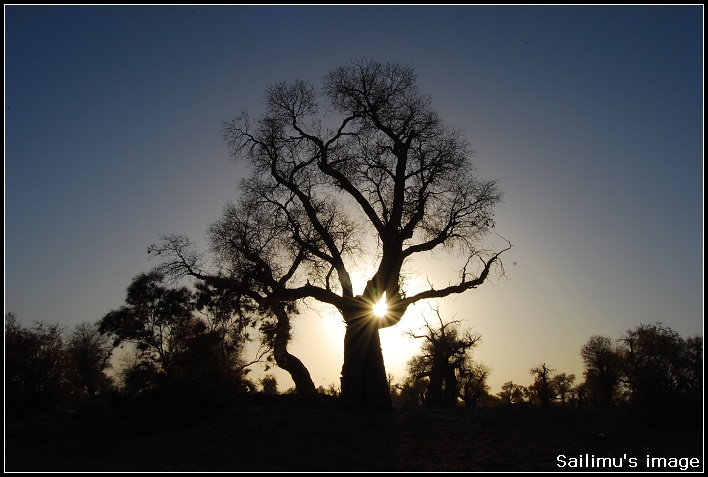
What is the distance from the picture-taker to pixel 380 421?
1597 cm

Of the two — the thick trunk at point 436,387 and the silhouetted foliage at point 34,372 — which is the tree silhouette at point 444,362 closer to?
the thick trunk at point 436,387

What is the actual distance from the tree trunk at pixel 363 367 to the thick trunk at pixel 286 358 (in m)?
2.96

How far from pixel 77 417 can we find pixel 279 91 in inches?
480

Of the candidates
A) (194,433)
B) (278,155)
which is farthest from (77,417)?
(278,155)

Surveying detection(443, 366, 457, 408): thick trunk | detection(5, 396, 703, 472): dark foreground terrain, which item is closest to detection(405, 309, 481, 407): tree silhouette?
detection(443, 366, 457, 408): thick trunk

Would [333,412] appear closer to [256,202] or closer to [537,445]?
[537,445]

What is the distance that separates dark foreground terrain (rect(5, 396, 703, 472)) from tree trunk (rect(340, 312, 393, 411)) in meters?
0.87

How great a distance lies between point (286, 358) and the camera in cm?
2219

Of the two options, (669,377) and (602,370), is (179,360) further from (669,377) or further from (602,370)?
(602,370)

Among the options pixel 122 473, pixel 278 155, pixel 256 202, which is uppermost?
pixel 278 155

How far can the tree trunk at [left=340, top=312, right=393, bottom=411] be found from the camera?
1795 centimetres

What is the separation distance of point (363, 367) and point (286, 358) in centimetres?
474

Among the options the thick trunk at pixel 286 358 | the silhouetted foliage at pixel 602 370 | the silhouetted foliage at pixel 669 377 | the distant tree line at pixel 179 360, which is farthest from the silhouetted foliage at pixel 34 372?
the silhouetted foliage at pixel 602 370

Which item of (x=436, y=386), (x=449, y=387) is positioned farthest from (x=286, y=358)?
(x=449, y=387)
